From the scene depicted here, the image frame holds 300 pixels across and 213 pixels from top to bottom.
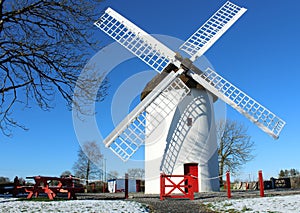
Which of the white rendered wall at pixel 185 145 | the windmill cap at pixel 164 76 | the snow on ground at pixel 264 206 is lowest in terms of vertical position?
the snow on ground at pixel 264 206

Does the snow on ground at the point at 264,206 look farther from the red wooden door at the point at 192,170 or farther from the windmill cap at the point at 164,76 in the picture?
the windmill cap at the point at 164,76

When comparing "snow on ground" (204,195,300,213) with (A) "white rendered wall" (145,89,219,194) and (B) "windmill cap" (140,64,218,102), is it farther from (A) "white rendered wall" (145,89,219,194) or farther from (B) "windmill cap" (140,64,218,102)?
(B) "windmill cap" (140,64,218,102)

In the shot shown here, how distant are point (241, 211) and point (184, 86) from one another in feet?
25.5

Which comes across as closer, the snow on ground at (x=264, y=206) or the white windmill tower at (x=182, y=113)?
the snow on ground at (x=264, y=206)

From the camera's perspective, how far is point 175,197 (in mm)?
11391

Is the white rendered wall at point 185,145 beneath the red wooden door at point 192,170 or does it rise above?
above

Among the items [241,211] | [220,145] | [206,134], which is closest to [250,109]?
[206,134]

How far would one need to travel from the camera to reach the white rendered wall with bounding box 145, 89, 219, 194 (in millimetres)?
13859

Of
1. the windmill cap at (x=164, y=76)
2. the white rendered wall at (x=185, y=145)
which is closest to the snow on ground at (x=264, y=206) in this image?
the white rendered wall at (x=185, y=145)

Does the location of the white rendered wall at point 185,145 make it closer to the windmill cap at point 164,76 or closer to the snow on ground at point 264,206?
the windmill cap at point 164,76

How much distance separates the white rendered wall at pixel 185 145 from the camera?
13859mm

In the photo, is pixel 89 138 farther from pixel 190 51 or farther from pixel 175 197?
pixel 190 51

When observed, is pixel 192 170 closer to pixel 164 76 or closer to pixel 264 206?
pixel 164 76

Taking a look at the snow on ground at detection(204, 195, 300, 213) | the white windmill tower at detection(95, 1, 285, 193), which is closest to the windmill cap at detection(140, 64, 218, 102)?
the white windmill tower at detection(95, 1, 285, 193)
